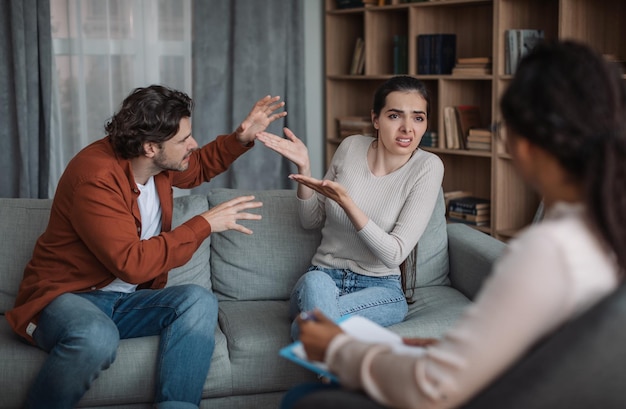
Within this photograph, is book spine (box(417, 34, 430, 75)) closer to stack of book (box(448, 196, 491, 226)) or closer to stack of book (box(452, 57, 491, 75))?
stack of book (box(452, 57, 491, 75))

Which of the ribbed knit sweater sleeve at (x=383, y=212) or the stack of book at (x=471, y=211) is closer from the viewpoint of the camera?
the ribbed knit sweater sleeve at (x=383, y=212)

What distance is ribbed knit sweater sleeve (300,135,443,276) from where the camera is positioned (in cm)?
242

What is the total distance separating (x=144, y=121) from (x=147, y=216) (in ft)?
0.98

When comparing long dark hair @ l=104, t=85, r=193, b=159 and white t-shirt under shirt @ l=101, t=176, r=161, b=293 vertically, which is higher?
long dark hair @ l=104, t=85, r=193, b=159

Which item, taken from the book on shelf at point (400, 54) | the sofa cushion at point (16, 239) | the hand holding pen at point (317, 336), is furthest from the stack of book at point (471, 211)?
the hand holding pen at point (317, 336)

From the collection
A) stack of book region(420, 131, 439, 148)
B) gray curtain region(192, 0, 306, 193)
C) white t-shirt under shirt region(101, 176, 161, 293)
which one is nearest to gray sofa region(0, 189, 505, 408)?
white t-shirt under shirt region(101, 176, 161, 293)

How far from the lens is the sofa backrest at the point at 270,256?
2.72 meters

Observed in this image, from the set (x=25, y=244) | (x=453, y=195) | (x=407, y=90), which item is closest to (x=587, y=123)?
(x=407, y=90)

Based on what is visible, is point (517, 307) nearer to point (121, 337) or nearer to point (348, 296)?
point (348, 296)

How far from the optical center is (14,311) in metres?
2.25

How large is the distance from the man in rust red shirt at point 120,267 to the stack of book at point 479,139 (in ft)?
6.39

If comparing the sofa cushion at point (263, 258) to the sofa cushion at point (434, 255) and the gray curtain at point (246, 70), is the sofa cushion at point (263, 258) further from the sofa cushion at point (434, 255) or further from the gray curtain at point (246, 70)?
the gray curtain at point (246, 70)

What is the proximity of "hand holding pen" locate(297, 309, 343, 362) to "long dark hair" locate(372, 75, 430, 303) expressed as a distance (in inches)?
47.4

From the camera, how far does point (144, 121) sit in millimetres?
2262
